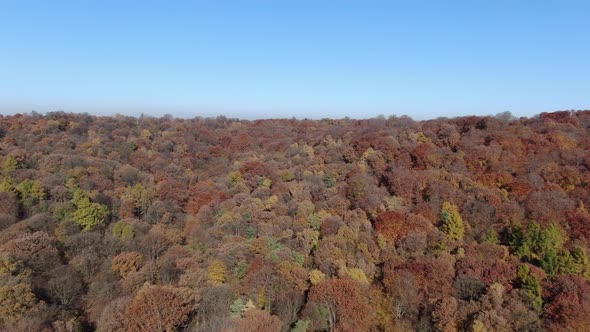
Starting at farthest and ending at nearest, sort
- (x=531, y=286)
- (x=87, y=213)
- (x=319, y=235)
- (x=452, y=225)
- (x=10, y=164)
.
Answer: (x=10, y=164) < (x=87, y=213) < (x=319, y=235) < (x=452, y=225) < (x=531, y=286)

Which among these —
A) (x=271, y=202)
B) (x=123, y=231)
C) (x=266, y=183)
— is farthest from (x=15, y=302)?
(x=266, y=183)

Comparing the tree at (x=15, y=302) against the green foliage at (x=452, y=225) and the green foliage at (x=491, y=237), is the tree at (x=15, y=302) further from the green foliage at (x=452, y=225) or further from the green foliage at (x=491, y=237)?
the green foliage at (x=491, y=237)

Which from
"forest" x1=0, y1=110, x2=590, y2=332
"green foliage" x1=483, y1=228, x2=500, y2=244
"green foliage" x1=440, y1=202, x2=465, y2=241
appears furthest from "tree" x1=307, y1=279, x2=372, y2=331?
"green foliage" x1=483, y1=228, x2=500, y2=244

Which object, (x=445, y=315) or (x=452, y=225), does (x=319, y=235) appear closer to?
(x=452, y=225)

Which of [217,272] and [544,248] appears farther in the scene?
[217,272]

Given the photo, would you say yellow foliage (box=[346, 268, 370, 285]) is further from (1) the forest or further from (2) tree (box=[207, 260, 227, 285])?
(2) tree (box=[207, 260, 227, 285])

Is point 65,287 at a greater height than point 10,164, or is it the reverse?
point 10,164
